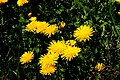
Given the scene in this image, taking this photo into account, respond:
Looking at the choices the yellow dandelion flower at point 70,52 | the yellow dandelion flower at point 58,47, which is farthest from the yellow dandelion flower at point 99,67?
the yellow dandelion flower at point 58,47

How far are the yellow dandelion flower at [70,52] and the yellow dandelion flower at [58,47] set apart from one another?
0.12 feet

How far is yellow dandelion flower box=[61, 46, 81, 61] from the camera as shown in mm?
2787

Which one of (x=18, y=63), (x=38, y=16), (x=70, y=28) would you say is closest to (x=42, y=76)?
(x=18, y=63)

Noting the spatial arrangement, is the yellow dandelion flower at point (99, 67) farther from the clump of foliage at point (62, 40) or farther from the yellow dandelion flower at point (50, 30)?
the yellow dandelion flower at point (50, 30)

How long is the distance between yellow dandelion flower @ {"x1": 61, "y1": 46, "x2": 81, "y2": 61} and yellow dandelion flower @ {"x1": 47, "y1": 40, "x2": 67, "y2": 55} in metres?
0.04

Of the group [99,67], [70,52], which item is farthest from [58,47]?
[99,67]

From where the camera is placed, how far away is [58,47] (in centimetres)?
288

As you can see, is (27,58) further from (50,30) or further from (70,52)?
(70,52)

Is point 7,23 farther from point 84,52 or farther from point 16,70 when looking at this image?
point 84,52

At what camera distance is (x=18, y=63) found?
3.25 metres

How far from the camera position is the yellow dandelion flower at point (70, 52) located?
2787mm

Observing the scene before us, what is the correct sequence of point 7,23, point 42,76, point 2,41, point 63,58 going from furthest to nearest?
point 7,23
point 2,41
point 42,76
point 63,58

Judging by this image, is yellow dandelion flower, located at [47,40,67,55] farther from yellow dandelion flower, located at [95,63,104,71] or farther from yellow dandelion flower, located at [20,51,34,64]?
yellow dandelion flower, located at [95,63,104,71]

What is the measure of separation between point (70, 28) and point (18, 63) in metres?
0.65
